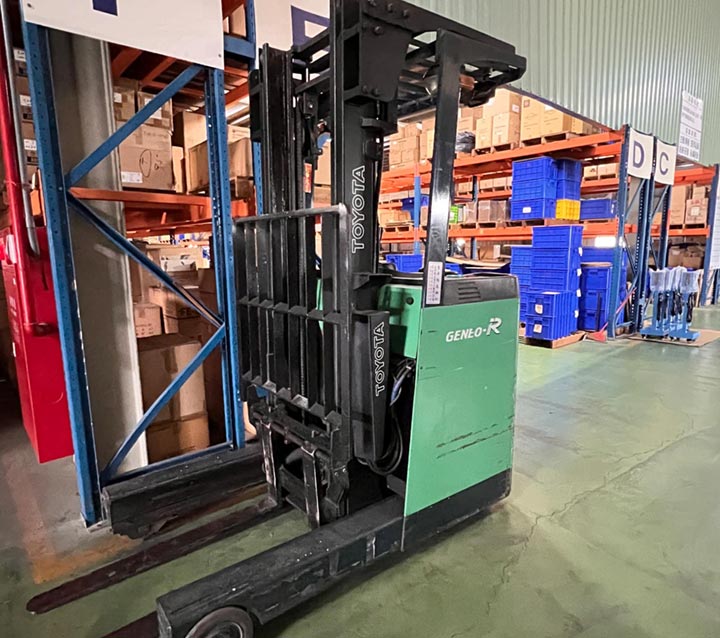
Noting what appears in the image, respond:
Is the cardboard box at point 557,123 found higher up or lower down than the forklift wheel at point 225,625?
higher up

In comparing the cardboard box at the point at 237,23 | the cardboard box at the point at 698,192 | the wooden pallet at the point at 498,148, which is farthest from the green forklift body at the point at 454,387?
the cardboard box at the point at 698,192

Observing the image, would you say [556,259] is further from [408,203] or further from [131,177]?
[131,177]

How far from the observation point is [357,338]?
2.25 metres

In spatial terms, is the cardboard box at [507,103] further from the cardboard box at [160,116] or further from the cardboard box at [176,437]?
the cardboard box at [176,437]

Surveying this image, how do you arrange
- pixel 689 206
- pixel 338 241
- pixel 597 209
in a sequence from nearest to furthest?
pixel 338 241 < pixel 597 209 < pixel 689 206

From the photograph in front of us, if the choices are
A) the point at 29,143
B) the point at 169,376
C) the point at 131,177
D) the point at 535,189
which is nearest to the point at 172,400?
the point at 169,376

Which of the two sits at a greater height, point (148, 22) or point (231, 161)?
point (148, 22)

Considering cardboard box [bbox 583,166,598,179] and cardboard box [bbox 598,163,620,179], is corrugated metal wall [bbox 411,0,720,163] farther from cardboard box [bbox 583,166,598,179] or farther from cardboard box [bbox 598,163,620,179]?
cardboard box [bbox 583,166,598,179]

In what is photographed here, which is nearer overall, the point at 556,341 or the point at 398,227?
the point at 556,341

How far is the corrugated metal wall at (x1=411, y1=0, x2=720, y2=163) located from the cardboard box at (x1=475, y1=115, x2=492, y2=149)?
1848 millimetres

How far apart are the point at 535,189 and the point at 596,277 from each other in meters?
2.00

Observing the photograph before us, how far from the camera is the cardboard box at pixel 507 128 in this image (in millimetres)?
8461

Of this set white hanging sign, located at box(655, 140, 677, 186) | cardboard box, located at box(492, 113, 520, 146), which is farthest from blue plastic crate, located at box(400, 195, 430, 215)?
white hanging sign, located at box(655, 140, 677, 186)

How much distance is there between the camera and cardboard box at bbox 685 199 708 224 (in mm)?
12148
